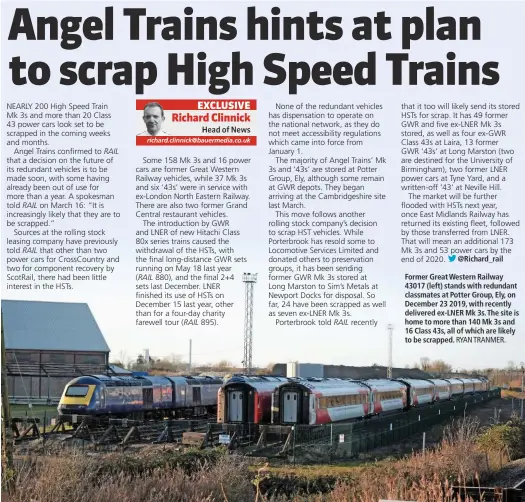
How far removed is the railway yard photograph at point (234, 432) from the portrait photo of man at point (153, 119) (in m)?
4.21

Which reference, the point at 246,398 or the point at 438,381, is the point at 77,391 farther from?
the point at 438,381

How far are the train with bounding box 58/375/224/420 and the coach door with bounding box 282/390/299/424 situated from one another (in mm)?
8188

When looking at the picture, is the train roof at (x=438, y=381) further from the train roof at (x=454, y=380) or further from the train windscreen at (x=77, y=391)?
the train windscreen at (x=77, y=391)

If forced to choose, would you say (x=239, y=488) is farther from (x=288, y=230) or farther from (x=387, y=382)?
(x=387, y=382)

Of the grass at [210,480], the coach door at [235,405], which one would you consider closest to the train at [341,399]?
the coach door at [235,405]

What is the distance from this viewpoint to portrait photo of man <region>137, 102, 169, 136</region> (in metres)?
14.2

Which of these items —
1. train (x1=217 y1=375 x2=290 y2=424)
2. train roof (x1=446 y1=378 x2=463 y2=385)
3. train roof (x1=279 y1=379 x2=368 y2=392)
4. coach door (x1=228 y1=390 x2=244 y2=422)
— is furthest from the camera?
train roof (x1=446 y1=378 x2=463 y2=385)

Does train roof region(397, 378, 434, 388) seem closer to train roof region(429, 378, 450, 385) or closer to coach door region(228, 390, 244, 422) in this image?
train roof region(429, 378, 450, 385)

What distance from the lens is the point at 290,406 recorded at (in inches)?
995

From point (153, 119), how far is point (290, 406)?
13247 millimetres

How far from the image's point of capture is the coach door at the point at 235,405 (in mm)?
26516

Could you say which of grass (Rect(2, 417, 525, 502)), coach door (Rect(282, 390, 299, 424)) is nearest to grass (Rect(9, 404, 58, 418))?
coach door (Rect(282, 390, 299, 424))

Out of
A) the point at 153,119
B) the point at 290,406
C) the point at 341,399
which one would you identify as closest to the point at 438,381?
the point at 341,399

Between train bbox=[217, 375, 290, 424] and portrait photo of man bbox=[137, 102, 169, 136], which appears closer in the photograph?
portrait photo of man bbox=[137, 102, 169, 136]
